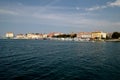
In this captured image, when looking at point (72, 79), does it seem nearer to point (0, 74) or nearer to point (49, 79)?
point (49, 79)

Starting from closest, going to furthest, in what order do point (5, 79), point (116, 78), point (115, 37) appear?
1. point (5, 79)
2. point (116, 78)
3. point (115, 37)

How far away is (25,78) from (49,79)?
8.09ft

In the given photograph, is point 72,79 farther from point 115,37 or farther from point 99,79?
point 115,37

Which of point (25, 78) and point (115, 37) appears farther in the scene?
point (115, 37)

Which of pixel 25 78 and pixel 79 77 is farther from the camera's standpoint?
pixel 79 77

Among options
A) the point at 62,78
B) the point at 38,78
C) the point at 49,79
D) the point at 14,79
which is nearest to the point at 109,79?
the point at 62,78

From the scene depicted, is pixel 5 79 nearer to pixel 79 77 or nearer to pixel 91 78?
pixel 79 77

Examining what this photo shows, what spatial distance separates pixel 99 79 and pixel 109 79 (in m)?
1.04

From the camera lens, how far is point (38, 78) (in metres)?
17.5

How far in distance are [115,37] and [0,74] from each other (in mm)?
182877

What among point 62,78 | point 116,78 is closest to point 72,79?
point 62,78

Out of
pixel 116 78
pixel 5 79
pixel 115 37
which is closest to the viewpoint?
pixel 5 79

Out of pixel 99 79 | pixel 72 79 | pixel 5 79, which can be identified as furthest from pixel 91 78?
pixel 5 79

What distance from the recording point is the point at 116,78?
1805 centimetres
